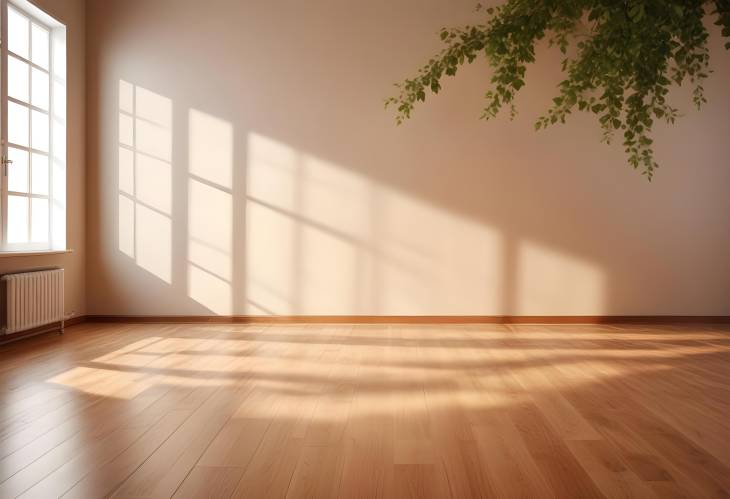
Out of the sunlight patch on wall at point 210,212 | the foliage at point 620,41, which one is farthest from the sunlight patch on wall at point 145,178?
the foliage at point 620,41

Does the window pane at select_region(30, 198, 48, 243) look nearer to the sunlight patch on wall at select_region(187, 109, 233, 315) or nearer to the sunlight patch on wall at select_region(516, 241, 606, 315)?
the sunlight patch on wall at select_region(187, 109, 233, 315)

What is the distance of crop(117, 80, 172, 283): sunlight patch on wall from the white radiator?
83 cm

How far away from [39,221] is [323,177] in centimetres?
241

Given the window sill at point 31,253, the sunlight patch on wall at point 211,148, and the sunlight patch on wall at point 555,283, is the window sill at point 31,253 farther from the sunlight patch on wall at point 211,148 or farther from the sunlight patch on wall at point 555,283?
the sunlight patch on wall at point 555,283

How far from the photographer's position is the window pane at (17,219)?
4.82 m

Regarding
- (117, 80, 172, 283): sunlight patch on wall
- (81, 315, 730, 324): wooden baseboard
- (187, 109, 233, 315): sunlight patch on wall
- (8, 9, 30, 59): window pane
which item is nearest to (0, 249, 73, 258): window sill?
(117, 80, 172, 283): sunlight patch on wall

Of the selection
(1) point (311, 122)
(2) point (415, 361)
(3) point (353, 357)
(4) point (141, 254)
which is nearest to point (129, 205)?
(4) point (141, 254)

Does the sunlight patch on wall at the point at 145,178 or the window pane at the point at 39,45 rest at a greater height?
the window pane at the point at 39,45

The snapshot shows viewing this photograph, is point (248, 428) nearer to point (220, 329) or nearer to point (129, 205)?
point (220, 329)

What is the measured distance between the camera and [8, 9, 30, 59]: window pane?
4848 millimetres

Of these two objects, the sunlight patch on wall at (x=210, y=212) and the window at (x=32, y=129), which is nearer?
the window at (x=32, y=129)

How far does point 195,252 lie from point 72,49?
2070 millimetres

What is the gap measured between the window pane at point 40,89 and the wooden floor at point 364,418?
195 centimetres

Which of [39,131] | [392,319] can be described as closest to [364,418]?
[392,319]
